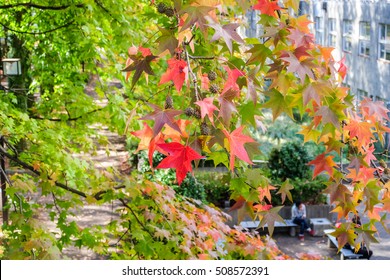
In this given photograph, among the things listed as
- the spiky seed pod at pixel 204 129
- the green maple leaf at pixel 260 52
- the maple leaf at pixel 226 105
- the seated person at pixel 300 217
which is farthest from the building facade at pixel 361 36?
the spiky seed pod at pixel 204 129

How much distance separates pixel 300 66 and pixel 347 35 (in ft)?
67.4

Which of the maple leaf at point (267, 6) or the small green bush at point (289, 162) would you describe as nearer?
the maple leaf at point (267, 6)

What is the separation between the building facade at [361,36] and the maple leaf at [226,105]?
16.4 meters

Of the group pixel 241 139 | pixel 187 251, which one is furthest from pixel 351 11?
pixel 241 139

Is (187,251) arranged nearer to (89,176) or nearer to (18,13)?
(89,176)

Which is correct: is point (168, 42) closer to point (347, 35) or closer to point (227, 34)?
point (227, 34)

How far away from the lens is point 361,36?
20484 millimetres

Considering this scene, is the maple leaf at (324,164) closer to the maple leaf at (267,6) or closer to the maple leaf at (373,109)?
the maple leaf at (373,109)

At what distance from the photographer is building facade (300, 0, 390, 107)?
18.9 m

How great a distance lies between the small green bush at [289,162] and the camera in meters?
14.2

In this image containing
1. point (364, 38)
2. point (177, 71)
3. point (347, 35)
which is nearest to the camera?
point (177, 71)

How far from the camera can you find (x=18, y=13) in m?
9.45

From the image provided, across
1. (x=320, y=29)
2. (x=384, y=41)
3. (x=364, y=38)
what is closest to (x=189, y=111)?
(x=384, y=41)
